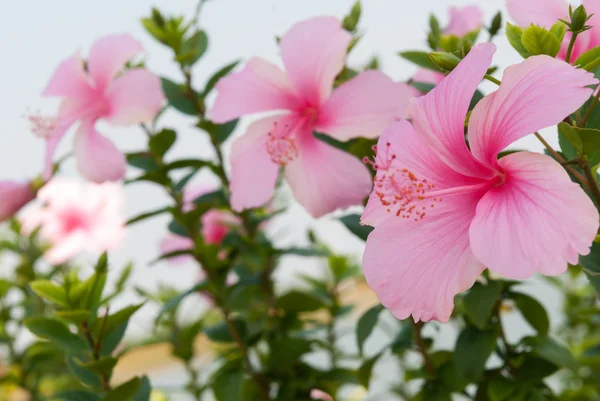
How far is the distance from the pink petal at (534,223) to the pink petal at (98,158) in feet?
1.70

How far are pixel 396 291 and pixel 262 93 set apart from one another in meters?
0.37

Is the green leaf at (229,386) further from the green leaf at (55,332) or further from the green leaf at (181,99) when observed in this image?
the green leaf at (181,99)

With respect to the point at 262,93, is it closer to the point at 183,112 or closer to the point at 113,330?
the point at 183,112

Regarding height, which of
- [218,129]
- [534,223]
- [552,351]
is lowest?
[552,351]

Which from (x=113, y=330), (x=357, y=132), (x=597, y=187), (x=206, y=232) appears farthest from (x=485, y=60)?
(x=206, y=232)

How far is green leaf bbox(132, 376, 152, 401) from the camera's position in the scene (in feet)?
2.42

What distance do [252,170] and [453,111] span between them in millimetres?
321

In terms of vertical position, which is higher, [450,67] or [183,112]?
[450,67]

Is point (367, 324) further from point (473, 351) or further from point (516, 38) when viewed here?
point (516, 38)

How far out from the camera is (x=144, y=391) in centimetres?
75

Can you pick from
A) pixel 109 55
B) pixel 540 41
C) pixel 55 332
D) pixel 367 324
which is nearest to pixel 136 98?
pixel 109 55

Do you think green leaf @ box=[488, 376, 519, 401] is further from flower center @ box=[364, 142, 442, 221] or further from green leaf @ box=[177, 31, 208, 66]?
green leaf @ box=[177, 31, 208, 66]

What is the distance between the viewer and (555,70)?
0.45m

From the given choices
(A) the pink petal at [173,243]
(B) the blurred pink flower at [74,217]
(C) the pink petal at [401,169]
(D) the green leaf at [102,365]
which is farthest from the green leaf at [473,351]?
(B) the blurred pink flower at [74,217]
